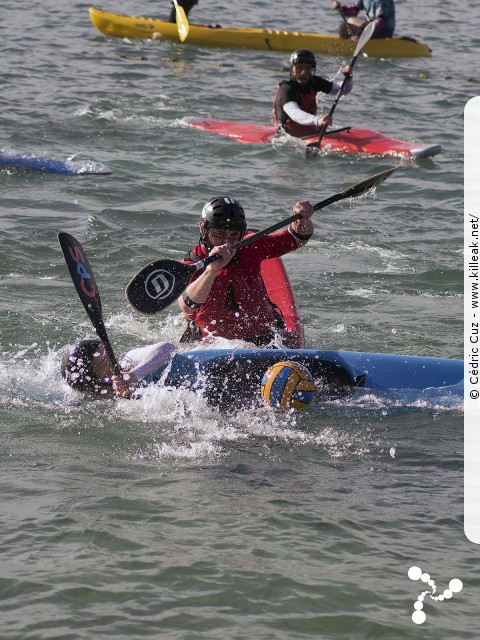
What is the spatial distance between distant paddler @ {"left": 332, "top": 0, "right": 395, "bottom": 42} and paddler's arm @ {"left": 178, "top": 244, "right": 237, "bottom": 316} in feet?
46.8

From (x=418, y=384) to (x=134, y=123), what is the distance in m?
9.16

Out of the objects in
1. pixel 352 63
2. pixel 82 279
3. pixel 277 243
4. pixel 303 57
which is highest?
pixel 303 57

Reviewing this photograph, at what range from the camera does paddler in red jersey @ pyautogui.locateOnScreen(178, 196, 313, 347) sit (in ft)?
21.7

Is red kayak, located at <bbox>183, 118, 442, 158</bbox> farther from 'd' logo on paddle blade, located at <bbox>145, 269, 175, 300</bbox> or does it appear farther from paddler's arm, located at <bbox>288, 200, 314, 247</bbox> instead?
'd' logo on paddle blade, located at <bbox>145, 269, 175, 300</bbox>

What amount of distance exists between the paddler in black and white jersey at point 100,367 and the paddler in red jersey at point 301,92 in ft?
23.8

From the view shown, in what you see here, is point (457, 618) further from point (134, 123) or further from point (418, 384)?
point (134, 123)

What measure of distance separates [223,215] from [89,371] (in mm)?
1217

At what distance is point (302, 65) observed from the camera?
13.2 meters

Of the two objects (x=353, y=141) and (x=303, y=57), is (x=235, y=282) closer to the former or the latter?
(x=303, y=57)

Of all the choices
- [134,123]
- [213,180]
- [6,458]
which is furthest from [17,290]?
[134,123]

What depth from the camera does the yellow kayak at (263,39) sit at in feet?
66.7

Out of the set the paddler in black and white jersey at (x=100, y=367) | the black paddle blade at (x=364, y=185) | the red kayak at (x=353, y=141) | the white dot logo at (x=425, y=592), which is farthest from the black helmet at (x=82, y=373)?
the red kayak at (x=353, y=141)

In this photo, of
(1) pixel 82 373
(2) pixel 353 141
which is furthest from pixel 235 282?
(2) pixel 353 141

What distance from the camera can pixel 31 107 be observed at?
15.6 meters
